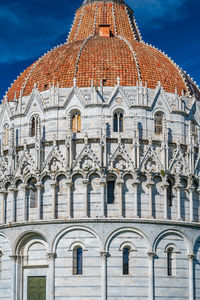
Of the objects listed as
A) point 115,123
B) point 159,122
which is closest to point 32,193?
point 115,123

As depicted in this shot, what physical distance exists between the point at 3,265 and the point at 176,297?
13566 mm

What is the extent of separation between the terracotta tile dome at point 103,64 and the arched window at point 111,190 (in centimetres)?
808

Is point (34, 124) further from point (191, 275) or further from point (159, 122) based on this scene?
point (191, 275)

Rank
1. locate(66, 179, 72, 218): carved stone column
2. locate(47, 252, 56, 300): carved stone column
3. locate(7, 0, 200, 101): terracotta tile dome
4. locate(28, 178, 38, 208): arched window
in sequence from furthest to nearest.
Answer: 1. locate(7, 0, 200, 101): terracotta tile dome
2. locate(28, 178, 38, 208): arched window
3. locate(66, 179, 72, 218): carved stone column
4. locate(47, 252, 56, 300): carved stone column

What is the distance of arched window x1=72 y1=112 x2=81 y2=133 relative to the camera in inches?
1938

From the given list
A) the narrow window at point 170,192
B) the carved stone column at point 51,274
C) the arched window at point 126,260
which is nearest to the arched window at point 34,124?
the carved stone column at point 51,274

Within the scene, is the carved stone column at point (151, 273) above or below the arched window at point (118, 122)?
below

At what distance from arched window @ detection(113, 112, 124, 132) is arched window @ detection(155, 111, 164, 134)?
2.89 metres

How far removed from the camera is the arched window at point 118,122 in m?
49.1

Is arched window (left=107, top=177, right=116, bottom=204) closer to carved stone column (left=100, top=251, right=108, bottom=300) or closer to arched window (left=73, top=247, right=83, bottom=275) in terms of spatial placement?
carved stone column (left=100, top=251, right=108, bottom=300)

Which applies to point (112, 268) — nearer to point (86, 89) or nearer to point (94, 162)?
point (94, 162)

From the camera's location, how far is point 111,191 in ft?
156

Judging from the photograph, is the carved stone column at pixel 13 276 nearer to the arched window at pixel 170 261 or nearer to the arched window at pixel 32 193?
the arched window at pixel 32 193

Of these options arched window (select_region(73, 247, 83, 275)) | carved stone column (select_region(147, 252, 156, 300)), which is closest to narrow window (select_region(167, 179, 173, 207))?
carved stone column (select_region(147, 252, 156, 300))
